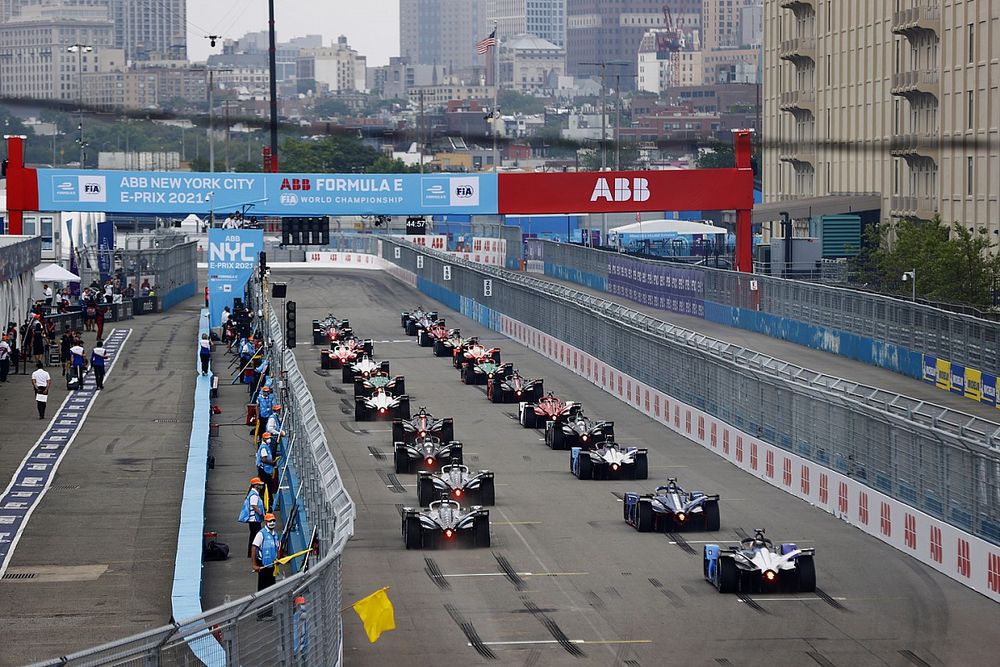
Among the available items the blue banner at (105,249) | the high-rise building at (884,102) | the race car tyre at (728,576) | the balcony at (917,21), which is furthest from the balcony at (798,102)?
the race car tyre at (728,576)

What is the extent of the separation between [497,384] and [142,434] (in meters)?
10.7

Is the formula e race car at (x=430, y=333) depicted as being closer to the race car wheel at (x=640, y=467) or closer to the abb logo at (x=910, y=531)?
the race car wheel at (x=640, y=467)

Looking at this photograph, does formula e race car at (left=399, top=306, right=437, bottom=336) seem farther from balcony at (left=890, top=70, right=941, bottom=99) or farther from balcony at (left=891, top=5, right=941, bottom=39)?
balcony at (left=891, top=5, right=941, bottom=39)

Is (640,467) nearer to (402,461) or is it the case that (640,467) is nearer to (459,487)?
(459,487)

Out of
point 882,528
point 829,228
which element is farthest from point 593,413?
point 829,228

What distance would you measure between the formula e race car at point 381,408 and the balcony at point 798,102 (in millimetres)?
59937

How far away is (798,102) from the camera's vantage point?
97.6 metres

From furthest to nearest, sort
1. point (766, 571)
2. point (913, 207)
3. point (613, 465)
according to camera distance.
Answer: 1. point (913, 207)
2. point (613, 465)
3. point (766, 571)

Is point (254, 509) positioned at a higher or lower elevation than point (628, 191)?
lower

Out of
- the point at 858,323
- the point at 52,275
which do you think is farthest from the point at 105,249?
the point at 858,323

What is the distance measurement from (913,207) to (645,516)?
55.5 metres

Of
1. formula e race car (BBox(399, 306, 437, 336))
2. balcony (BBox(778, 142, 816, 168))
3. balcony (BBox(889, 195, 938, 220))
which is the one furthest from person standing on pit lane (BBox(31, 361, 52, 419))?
balcony (BBox(778, 142, 816, 168))

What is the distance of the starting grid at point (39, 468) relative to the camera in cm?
2750

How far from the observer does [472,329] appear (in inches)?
2655
